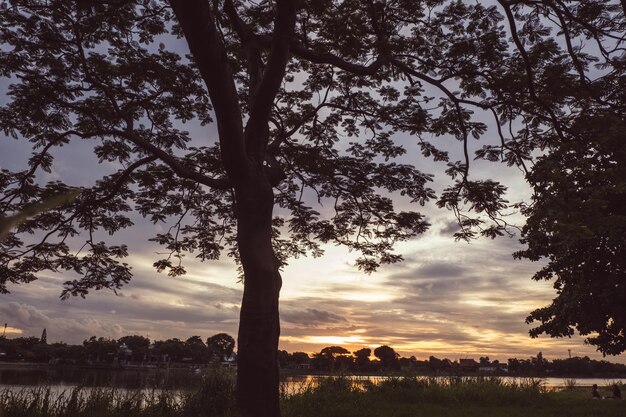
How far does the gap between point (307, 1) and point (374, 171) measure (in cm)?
619

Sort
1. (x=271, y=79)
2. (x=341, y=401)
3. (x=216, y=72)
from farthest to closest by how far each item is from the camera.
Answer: (x=341, y=401), (x=271, y=79), (x=216, y=72)

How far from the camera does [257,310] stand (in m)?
7.95

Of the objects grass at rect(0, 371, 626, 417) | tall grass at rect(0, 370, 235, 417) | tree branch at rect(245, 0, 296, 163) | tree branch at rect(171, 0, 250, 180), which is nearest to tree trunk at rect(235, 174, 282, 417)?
tree branch at rect(171, 0, 250, 180)

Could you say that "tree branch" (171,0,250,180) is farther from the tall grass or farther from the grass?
the tall grass

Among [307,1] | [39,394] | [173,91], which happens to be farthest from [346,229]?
[39,394]

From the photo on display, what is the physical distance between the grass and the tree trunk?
3435 millimetres

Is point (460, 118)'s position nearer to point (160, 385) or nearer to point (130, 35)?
point (130, 35)

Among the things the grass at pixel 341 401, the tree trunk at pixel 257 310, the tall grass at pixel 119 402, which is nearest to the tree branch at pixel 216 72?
the tree trunk at pixel 257 310

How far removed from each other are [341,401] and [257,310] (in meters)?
8.83

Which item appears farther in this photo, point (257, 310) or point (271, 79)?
point (257, 310)

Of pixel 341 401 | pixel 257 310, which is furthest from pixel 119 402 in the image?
pixel 341 401

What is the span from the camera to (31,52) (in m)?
11.2

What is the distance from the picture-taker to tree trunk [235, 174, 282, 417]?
25.1ft

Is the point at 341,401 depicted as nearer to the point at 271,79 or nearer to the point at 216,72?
the point at 271,79
